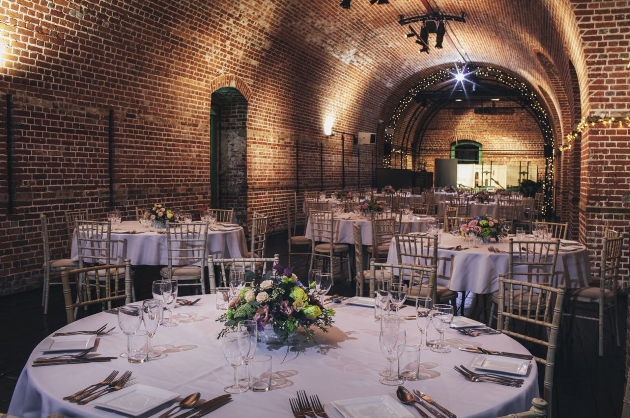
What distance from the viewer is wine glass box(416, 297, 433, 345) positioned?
2.55m

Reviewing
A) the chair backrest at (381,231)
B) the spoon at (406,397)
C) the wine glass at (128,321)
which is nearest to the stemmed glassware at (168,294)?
the wine glass at (128,321)

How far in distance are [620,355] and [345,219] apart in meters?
4.30

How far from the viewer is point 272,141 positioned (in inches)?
524

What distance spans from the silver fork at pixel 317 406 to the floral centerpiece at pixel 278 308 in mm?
473

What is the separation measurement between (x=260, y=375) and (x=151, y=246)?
4668 mm

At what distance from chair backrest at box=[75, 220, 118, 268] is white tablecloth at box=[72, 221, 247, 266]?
83mm

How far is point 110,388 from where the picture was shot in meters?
2.07

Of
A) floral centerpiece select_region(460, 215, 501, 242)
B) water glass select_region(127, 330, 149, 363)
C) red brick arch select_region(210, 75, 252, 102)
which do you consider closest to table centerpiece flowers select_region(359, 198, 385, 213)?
floral centerpiece select_region(460, 215, 501, 242)

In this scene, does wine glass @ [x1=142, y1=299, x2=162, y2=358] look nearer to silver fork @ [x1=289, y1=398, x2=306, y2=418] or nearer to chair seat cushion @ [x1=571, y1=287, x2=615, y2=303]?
silver fork @ [x1=289, y1=398, x2=306, y2=418]

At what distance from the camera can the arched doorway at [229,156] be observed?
12117mm

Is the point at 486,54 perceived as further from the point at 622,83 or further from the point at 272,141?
the point at 622,83

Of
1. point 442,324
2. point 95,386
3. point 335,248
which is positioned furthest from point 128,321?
point 335,248

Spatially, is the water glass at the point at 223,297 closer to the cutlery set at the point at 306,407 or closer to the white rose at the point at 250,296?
the white rose at the point at 250,296

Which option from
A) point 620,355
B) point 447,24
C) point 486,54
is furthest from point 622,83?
point 486,54
